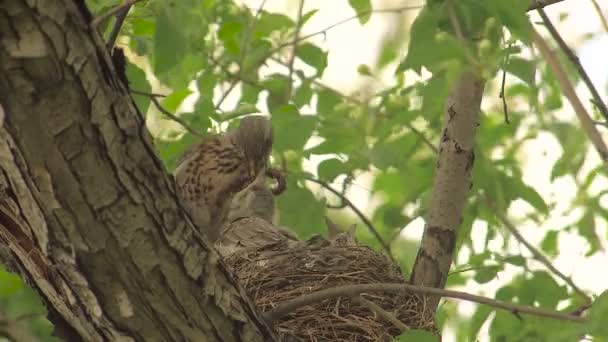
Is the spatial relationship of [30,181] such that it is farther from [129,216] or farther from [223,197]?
[223,197]

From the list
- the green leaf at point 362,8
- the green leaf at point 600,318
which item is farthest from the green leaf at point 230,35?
the green leaf at point 600,318

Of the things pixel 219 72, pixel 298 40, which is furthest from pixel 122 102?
pixel 219 72

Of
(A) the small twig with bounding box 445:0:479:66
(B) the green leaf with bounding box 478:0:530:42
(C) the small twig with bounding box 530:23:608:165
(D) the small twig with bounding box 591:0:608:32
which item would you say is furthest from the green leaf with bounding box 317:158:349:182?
(B) the green leaf with bounding box 478:0:530:42

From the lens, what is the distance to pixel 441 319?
4051 mm

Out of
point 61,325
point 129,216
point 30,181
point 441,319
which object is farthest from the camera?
point 441,319

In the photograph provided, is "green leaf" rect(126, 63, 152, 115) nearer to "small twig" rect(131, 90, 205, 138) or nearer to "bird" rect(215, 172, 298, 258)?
"small twig" rect(131, 90, 205, 138)

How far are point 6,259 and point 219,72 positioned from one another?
234cm

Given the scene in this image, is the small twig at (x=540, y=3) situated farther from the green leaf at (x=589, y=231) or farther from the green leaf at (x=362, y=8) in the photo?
the green leaf at (x=589, y=231)

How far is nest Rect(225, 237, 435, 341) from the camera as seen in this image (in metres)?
3.28

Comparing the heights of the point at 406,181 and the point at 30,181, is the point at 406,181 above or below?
below

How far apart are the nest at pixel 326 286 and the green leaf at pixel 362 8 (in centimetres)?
92

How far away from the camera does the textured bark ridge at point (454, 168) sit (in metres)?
3.51

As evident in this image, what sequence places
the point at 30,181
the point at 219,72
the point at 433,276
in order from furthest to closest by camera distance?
the point at 219,72, the point at 433,276, the point at 30,181

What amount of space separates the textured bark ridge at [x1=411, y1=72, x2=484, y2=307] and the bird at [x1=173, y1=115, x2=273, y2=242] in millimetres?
1040
